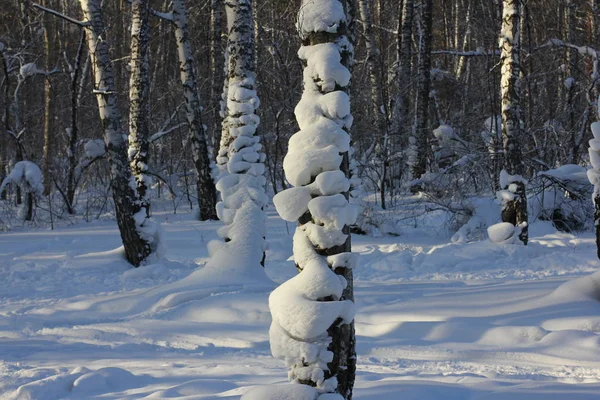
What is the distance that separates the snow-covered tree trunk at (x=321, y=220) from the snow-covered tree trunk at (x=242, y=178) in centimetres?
434

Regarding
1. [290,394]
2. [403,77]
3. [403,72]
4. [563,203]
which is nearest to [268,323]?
[290,394]

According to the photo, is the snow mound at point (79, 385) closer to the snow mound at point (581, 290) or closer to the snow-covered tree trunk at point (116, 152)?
the snow mound at point (581, 290)

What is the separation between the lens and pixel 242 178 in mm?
7746

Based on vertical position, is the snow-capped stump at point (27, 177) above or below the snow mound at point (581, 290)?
above

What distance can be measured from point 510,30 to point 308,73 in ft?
21.4

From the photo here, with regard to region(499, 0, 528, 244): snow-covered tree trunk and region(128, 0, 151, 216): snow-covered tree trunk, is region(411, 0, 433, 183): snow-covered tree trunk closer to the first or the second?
region(499, 0, 528, 244): snow-covered tree trunk

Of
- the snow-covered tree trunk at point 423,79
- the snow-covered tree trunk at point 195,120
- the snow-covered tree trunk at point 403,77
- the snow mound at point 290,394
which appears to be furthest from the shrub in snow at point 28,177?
the snow mound at point 290,394

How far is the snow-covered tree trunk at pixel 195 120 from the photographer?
1279cm

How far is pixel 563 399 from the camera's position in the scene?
3422 millimetres

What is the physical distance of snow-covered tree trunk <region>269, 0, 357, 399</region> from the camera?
2.96m

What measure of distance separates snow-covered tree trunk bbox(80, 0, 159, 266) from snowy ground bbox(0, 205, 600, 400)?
0.38 m

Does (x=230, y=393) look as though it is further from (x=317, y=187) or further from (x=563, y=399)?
(x=563, y=399)

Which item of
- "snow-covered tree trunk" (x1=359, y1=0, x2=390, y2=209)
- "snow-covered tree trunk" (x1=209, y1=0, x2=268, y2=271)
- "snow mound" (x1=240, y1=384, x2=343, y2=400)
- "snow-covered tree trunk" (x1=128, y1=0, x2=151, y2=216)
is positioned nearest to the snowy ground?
"snow-covered tree trunk" (x1=209, y1=0, x2=268, y2=271)

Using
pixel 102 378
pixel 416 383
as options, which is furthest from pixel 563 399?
pixel 102 378
